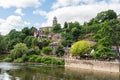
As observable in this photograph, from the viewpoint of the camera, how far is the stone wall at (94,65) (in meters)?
64.4

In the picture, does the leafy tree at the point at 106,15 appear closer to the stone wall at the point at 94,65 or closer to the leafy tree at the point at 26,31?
the leafy tree at the point at 26,31

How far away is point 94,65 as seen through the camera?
234 ft

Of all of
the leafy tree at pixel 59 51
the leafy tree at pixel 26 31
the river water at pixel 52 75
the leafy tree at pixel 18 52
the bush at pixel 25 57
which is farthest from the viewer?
the leafy tree at pixel 26 31

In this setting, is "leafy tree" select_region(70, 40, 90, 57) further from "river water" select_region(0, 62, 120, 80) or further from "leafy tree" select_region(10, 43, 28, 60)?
"river water" select_region(0, 62, 120, 80)

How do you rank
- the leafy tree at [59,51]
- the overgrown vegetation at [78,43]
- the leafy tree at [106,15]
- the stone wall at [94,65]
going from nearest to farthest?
A: the stone wall at [94,65] → the overgrown vegetation at [78,43] → the leafy tree at [59,51] → the leafy tree at [106,15]

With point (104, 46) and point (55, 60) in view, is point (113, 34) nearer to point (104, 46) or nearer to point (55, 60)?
point (104, 46)

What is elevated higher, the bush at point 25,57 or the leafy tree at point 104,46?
the leafy tree at point 104,46

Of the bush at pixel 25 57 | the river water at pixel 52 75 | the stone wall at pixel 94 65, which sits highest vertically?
the bush at pixel 25 57

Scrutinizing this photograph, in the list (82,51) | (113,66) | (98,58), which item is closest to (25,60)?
(82,51)

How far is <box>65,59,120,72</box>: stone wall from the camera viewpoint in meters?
64.4

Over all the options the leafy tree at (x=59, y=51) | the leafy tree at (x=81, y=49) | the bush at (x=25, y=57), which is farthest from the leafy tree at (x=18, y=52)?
the leafy tree at (x=81, y=49)

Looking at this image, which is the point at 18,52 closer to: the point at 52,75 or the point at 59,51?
the point at 59,51

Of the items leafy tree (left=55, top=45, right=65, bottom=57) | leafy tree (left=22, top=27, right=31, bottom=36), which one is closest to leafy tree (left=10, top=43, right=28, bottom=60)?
leafy tree (left=55, top=45, right=65, bottom=57)

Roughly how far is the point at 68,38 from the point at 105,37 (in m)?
43.9
